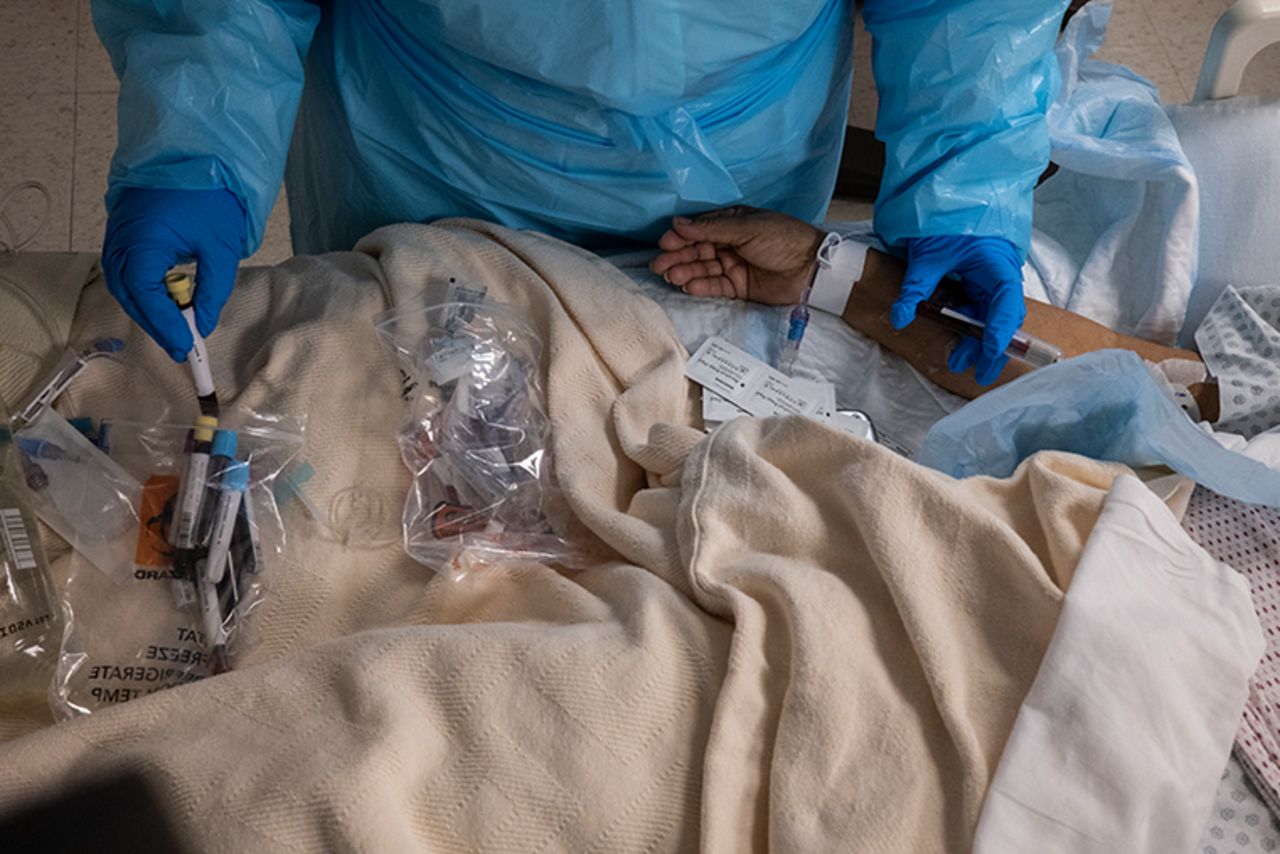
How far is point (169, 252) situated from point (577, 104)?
51 centimetres

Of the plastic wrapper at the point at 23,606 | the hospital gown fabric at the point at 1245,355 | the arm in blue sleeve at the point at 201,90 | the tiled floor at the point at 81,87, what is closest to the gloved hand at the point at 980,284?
the hospital gown fabric at the point at 1245,355

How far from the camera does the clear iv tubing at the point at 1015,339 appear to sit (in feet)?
4.83

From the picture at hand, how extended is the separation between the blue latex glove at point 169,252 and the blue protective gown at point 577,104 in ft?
0.09

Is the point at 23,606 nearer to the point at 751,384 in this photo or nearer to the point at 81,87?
the point at 751,384

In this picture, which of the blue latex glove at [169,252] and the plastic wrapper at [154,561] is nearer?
the plastic wrapper at [154,561]

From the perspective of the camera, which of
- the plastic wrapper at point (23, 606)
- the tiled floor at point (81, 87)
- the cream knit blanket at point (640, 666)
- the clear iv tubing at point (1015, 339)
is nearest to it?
the cream knit blanket at point (640, 666)

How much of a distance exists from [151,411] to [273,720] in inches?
18.2

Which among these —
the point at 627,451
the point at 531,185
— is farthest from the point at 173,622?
the point at 531,185

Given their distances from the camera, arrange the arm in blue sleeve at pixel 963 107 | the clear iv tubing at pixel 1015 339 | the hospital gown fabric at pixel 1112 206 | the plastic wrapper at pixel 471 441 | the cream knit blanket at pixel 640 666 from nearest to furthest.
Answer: the cream knit blanket at pixel 640 666 → the plastic wrapper at pixel 471 441 → the arm in blue sleeve at pixel 963 107 → the clear iv tubing at pixel 1015 339 → the hospital gown fabric at pixel 1112 206

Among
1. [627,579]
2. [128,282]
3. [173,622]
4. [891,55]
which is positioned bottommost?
[173,622]

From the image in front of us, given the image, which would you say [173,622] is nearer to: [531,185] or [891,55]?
[531,185]

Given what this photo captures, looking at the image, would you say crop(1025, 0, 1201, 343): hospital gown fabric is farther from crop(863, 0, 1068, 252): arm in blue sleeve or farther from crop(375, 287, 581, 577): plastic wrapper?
crop(375, 287, 581, 577): plastic wrapper

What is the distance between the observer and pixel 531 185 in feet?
4.74

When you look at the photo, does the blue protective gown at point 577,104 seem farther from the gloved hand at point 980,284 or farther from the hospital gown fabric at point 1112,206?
the hospital gown fabric at point 1112,206
